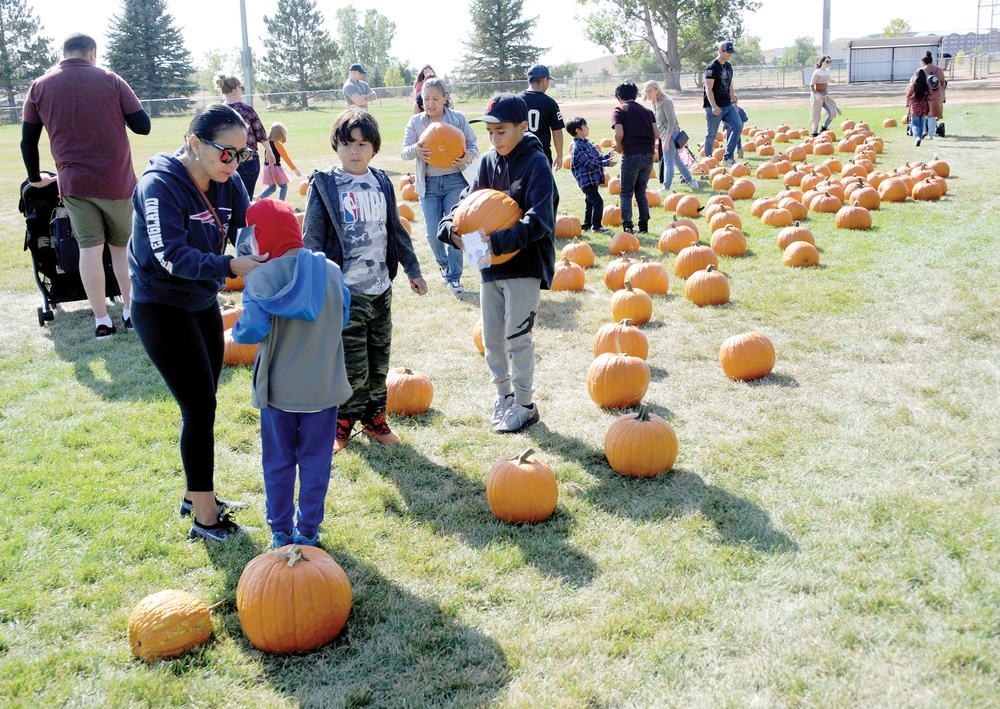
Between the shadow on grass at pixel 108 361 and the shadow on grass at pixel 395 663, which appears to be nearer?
the shadow on grass at pixel 395 663

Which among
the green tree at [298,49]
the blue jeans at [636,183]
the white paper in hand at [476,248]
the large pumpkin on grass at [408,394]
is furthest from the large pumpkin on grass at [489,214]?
the green tree at [298,49]

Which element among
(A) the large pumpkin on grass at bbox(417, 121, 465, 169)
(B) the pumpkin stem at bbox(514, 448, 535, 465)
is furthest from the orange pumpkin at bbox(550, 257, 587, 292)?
(B) the pumpkin stem at bbox(514, 448, 535, 465)

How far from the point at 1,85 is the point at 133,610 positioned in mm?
84014

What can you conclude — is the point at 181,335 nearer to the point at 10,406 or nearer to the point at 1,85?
the point at 10,406

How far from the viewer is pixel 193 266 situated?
385 centimetres

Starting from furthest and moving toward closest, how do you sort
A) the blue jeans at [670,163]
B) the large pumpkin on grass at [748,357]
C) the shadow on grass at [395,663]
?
the blue jeans at [670,163] → the large pumpkin on grass at [748,357] → the shadow on grass at [395,663]

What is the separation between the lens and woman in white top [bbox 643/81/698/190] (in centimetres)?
1444

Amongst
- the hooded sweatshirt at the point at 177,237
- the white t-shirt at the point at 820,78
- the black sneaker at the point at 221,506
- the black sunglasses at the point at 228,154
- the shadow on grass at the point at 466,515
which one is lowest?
the shadow on grass at the point at 466,515

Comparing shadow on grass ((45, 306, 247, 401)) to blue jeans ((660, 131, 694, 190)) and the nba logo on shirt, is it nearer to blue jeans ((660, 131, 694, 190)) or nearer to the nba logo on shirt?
the nba logo on shirt

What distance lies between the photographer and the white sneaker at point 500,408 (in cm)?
589

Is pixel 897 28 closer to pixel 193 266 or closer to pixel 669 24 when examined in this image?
pixel 669 24

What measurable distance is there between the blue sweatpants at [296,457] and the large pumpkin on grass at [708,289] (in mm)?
5501

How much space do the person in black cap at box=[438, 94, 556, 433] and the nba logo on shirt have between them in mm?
582

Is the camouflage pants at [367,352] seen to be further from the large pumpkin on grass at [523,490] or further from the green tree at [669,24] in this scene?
the green tree at [669,24]
